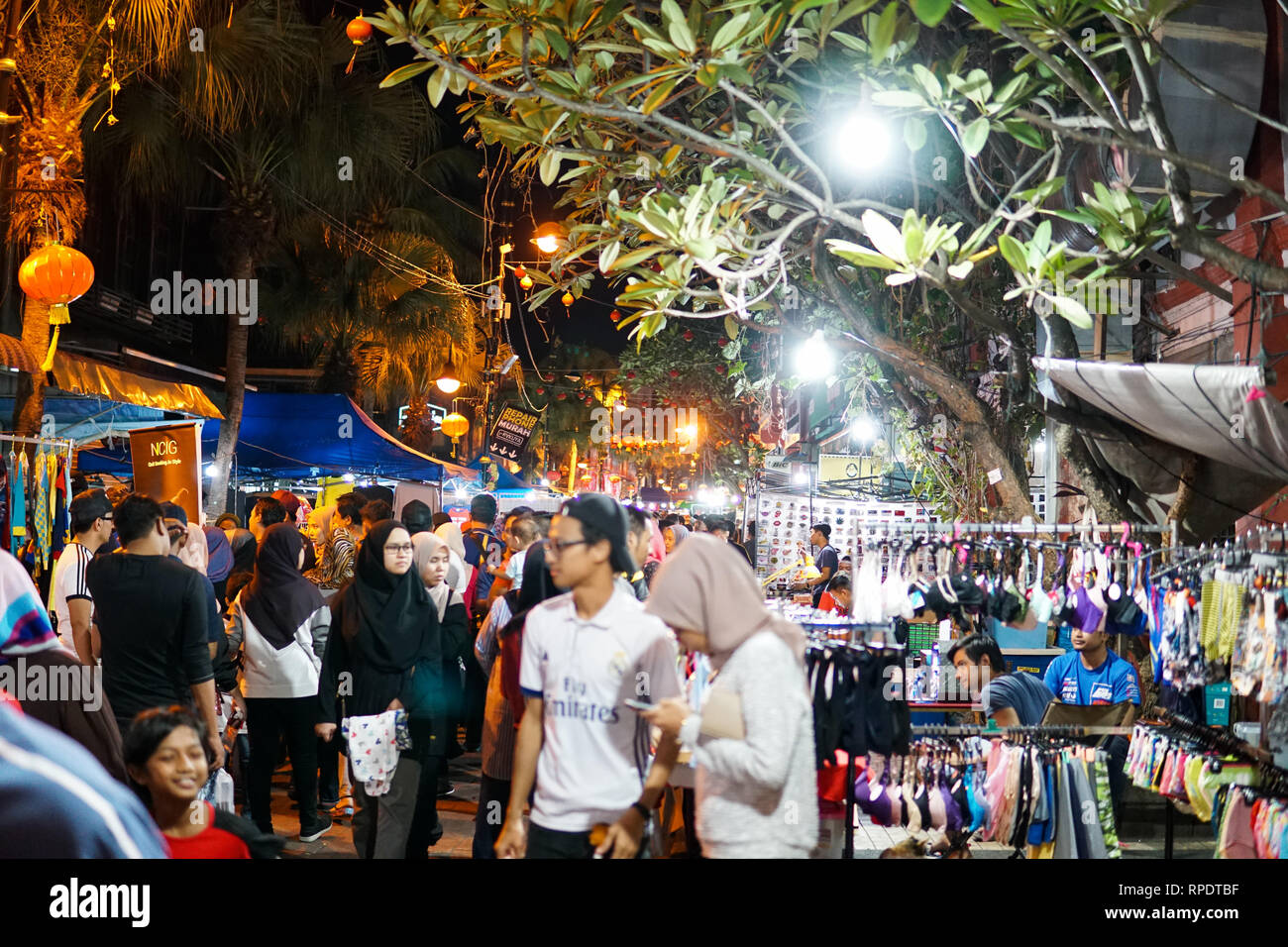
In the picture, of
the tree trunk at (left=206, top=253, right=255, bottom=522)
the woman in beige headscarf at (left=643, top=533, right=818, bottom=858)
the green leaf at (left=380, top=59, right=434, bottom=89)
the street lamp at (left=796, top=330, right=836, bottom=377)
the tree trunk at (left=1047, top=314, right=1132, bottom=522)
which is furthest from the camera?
the tree trunk at (left=206, top=253, right=255, bottom=522)

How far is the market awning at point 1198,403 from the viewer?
17.6 ft

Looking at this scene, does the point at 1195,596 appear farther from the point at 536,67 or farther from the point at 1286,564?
the point at 536,67

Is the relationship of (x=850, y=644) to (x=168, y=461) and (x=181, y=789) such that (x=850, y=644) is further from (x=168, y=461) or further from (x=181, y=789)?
(x=168, y=461)

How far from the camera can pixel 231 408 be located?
15266 mm

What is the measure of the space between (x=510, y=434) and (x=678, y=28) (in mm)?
18938

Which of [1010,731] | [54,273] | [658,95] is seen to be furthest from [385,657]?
[54,273]

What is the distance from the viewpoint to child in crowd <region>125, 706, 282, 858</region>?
348 centimetres

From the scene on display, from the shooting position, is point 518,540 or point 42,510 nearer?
point 518,540

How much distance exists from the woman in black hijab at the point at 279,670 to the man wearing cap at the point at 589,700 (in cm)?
369

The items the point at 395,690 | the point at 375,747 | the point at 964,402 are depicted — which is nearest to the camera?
the point at 375,747

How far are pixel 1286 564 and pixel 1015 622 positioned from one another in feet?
7.00

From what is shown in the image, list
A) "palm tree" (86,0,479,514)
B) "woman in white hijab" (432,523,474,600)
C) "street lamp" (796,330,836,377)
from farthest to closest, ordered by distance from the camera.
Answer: "palm tree" (86,0,479,514), "street lamp" (796,330,836,377), "woman in white hijab" (432,523,474,600)

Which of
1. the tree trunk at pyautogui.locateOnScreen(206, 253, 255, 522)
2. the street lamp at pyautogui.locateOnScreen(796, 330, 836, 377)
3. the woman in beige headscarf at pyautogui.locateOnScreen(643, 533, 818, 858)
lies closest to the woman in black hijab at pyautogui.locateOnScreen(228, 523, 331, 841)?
the woman in beige headscarf at pyautogui.locateOnScreen(643, 533, 818, 858)

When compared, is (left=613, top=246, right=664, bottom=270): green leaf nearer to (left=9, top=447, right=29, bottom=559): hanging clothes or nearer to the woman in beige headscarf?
the woman in beige headscarf
